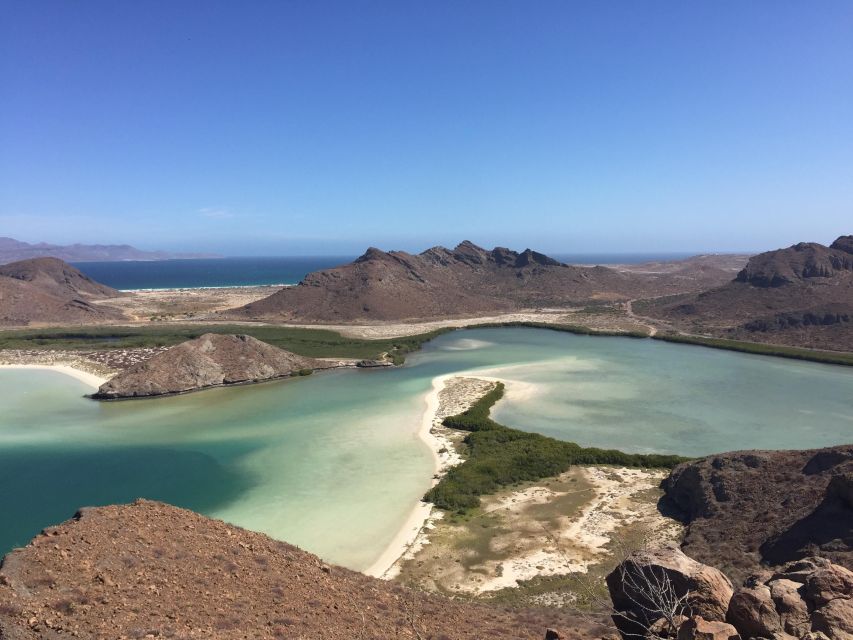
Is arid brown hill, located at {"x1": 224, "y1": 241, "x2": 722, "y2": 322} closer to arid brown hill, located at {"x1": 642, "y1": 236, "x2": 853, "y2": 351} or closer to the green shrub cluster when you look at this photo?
arid brown hill, located at {"x1": 642, "y1": 236, "x2": 853, "y2": 351}

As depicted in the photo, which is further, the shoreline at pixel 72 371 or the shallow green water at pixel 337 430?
the shoreline at pixel 72 371

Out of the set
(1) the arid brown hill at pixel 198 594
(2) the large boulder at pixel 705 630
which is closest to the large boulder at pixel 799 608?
(2) the large boulder at pixel 705 630

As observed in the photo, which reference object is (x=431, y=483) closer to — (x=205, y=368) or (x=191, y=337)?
(x=205, y=368)

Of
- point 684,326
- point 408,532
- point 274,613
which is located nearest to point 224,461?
point 408,532

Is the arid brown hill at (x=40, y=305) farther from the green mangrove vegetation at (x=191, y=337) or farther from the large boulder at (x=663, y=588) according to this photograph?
the large boulder at (x=663, y=588)

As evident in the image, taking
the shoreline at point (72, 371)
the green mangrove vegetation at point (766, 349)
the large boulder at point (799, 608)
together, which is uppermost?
the large boulder at point (799, 608)

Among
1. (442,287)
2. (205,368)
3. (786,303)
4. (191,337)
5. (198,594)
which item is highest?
(442,287)

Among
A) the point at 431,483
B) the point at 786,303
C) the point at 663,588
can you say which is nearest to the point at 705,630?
the point at 663,588
